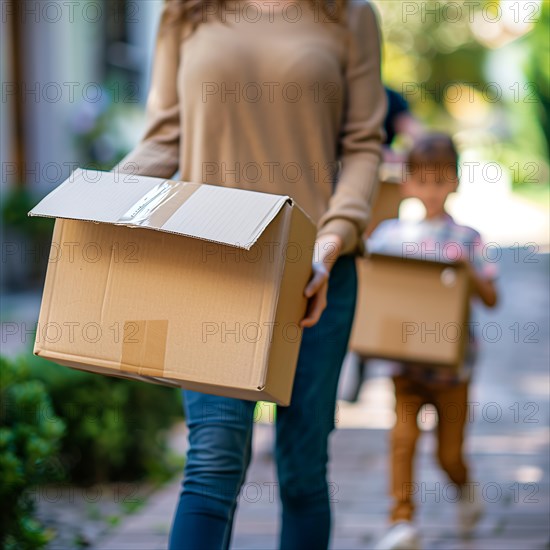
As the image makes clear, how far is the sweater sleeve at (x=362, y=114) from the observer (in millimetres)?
2562

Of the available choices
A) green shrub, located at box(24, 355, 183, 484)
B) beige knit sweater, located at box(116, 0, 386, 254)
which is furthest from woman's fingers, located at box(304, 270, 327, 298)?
green shrub, located at box(24, 355, 183, 484)

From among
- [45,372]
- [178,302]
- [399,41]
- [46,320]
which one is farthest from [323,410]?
[399,41]

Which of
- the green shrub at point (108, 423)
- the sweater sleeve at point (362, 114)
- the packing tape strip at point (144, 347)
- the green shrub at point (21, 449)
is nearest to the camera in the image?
the packing tape strip at point (144, 347)

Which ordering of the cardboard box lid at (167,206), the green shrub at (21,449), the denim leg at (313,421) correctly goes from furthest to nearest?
the green shrub at (21,449) < the denim leg at (313,421) < the cardboard box lid at (167,206)

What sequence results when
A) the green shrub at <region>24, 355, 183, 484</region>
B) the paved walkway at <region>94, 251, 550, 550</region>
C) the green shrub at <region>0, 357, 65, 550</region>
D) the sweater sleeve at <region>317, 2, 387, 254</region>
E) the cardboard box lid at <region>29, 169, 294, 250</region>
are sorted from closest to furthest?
the cardboard box lid at <region>29, 169, 294, 250</region> → the sweater sleeve at <region>317, 2, 387, 254</region> → the green shrub at <region>0, 357, 65, 550</region> → the paved walkway at <region>94, 251, 550, 550</region> → the green shrub at <region>24, 355, 183, 484</region>

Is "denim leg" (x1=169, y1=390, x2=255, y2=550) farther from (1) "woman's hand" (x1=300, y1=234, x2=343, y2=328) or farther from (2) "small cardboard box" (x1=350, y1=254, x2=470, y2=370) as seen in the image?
(2) "small cardboard box" (x1=350, y1=254, x2=470, y2=370)

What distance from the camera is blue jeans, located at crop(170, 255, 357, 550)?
2.23 meters

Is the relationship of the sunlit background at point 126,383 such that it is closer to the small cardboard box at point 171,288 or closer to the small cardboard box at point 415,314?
the small cardboard box at point 415,314

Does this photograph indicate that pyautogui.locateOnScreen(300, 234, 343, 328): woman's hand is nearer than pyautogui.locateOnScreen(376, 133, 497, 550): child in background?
Yes

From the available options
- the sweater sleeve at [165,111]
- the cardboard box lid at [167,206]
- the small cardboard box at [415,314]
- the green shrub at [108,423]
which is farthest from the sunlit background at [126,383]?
the cardboard box lid at [167,206]

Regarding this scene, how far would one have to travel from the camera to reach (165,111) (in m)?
2.59

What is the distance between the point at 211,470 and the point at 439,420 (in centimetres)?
162

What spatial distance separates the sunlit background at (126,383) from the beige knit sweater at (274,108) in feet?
3.57

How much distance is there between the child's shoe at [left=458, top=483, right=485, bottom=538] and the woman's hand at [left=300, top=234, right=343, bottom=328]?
1525mm
